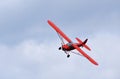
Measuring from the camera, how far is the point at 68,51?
169375 millimetres

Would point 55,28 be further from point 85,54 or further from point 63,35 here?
point 85,54

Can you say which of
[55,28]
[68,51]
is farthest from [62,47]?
[55,28]

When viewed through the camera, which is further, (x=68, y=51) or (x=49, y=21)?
(x=49, y=21)

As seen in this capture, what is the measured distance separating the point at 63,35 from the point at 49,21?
7757 millimetres

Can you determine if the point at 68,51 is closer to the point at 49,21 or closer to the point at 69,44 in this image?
the point at 69,44

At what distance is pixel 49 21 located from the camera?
603ft

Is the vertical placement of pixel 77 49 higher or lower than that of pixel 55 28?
lower

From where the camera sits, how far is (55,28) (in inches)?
7136

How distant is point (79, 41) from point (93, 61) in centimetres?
1155

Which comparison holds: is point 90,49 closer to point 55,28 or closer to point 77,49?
point 77,49

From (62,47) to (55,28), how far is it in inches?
498

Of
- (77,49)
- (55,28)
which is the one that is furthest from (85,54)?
(55,28)

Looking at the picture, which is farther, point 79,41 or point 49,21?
point 49,21

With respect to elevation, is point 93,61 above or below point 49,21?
below
